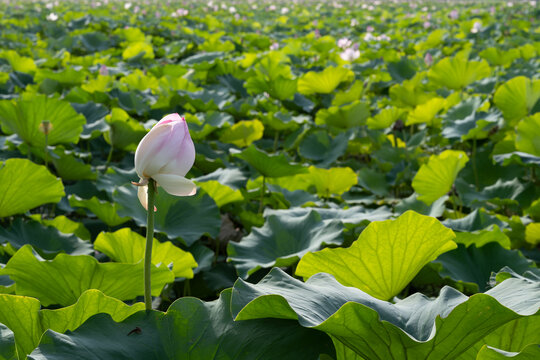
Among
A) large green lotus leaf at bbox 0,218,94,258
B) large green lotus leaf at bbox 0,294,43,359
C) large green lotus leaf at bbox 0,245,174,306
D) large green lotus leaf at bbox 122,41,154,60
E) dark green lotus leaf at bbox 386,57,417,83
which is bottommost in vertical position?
large green lotus leaf at bbox 122,41,154,60

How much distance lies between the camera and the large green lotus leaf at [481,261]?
4.50 feet

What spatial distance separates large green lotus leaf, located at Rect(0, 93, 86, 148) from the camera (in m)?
1.93

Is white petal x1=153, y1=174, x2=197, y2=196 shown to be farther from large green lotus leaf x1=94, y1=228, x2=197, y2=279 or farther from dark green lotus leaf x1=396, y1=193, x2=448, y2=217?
dark green lotus leaf x1=396, y1=193, x2=448, y2=217

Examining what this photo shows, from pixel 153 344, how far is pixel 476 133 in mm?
1936

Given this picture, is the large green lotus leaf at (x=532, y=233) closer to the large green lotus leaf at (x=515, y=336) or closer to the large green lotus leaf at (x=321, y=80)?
the large green lotus leaf at (x=515, y=336)

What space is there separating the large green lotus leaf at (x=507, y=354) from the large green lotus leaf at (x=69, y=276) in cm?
61

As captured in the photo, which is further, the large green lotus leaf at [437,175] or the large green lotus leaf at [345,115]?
the large green lotus leaf at [345,115]

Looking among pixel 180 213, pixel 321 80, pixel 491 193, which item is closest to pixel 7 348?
pixel 180 213

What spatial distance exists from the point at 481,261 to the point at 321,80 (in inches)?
76.3

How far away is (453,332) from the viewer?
67 cm

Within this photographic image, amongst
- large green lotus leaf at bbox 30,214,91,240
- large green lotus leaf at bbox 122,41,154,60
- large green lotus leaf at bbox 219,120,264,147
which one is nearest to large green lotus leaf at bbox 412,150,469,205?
large green lotus leaf at bbox 219,120,264,147

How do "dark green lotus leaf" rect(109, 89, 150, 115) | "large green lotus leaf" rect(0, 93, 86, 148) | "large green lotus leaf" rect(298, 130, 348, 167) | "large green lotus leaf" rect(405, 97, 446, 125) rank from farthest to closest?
"dark green lotus leaf" rect(109, 89, 150, 115)
"large green lotus leaf" rect(298, 130, 348, 167)
"large green lotus leaf" rect(405, 97, 446, 125)
"large green lotus leaf" rect(0, 93, 86, 148)

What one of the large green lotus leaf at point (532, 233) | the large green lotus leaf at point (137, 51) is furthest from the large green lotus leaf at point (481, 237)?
the large green lotus leaf at point (137, 51)

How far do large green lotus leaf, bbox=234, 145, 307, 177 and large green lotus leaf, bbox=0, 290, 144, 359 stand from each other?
1.03m
